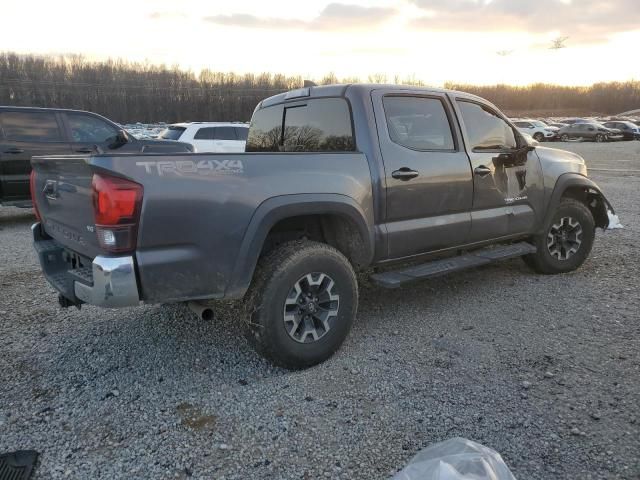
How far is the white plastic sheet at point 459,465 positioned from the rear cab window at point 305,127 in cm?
240

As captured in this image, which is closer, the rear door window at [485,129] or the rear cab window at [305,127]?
the rear cab window at [305,127]

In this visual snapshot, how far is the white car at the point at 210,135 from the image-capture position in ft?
46.5

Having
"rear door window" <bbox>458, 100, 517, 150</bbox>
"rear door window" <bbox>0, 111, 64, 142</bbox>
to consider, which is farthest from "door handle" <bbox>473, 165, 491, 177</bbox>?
"rear door window" <bbox>0, 111, 64, 142</bbox>

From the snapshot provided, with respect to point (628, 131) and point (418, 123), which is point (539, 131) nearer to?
point (628, 131)

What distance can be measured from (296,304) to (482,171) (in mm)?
2210

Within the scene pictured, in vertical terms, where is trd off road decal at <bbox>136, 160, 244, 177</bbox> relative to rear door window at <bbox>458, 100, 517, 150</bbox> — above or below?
below

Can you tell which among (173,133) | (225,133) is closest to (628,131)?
(225,133)

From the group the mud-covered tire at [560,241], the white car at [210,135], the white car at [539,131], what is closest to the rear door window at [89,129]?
the white car at [210,135]

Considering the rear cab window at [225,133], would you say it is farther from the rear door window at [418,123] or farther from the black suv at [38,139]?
the rear door window at [418,123]

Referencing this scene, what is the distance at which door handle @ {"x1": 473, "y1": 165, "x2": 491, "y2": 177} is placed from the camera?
4.43m

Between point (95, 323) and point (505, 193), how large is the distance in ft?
12.8

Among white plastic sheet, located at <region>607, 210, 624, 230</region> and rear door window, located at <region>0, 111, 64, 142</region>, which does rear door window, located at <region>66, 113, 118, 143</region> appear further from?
white plastic sheet, located at <region>607, 210, 624, 230</region>

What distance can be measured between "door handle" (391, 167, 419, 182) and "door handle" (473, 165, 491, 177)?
776mm

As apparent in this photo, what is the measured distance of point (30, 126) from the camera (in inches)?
333
